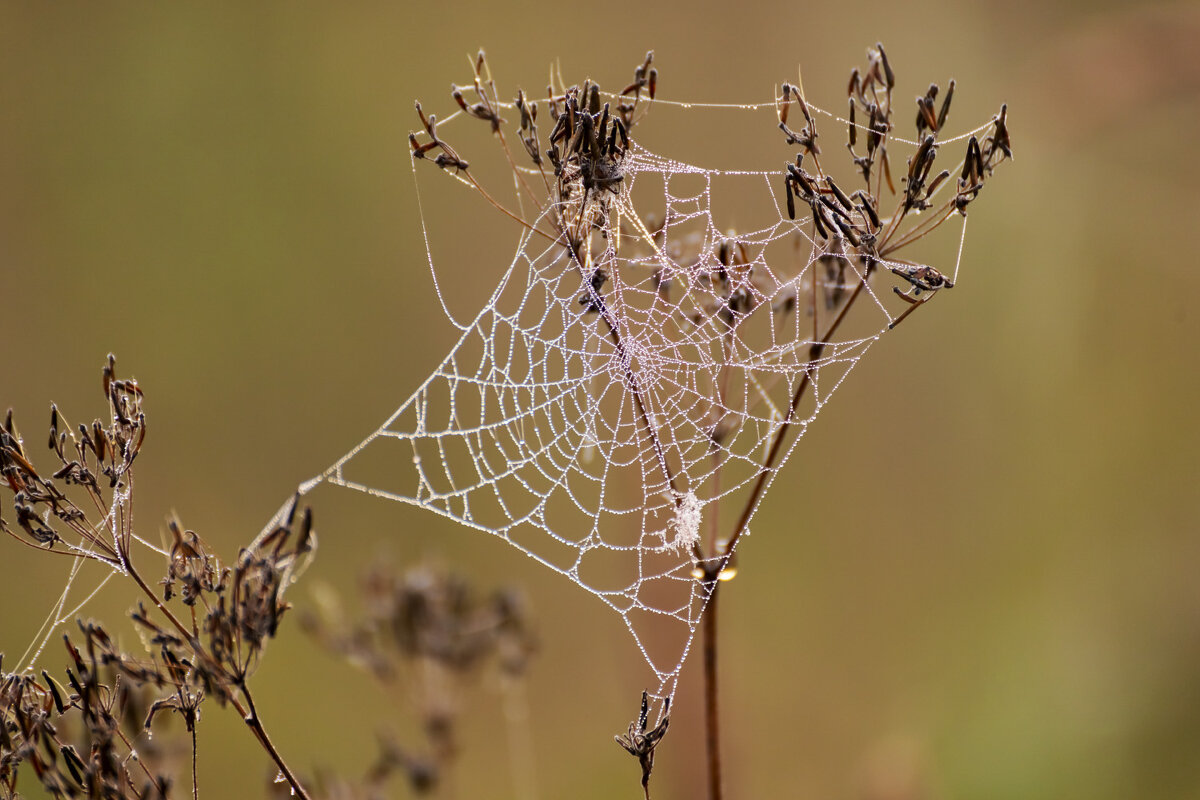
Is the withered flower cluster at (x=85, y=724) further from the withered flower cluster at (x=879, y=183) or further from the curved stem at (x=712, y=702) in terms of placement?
the withered flower cluster at (x=879, y=183)

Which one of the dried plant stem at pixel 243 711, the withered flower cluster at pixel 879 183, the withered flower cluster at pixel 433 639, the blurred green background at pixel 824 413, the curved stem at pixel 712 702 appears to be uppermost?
the blurred green background at pixel 824 413

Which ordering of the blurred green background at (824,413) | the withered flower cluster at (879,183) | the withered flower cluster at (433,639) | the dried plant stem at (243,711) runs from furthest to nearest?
1. the blurred green background at (824,413)
2. the withered flower cluster at (433,639)
3. the withered flower cluster at (879,183)
4. the dried plant stem at (243,711)

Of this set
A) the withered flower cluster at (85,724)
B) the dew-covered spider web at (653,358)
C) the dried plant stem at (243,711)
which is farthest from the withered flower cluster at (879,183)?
the withered flower cluster at (85,724)

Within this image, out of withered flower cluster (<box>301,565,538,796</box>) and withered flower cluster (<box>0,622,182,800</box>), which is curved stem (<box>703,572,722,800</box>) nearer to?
withered flower cluster (<box>301,565,538,796</box>)

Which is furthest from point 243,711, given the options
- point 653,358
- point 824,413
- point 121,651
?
point 824,413

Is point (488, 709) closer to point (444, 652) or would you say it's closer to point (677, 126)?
point (444, 652)

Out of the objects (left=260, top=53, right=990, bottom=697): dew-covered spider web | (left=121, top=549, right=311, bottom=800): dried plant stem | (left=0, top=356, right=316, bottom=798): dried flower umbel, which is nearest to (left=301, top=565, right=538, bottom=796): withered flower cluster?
(left=260, top=53, right=990, bottom=697): dew-covered spider web
